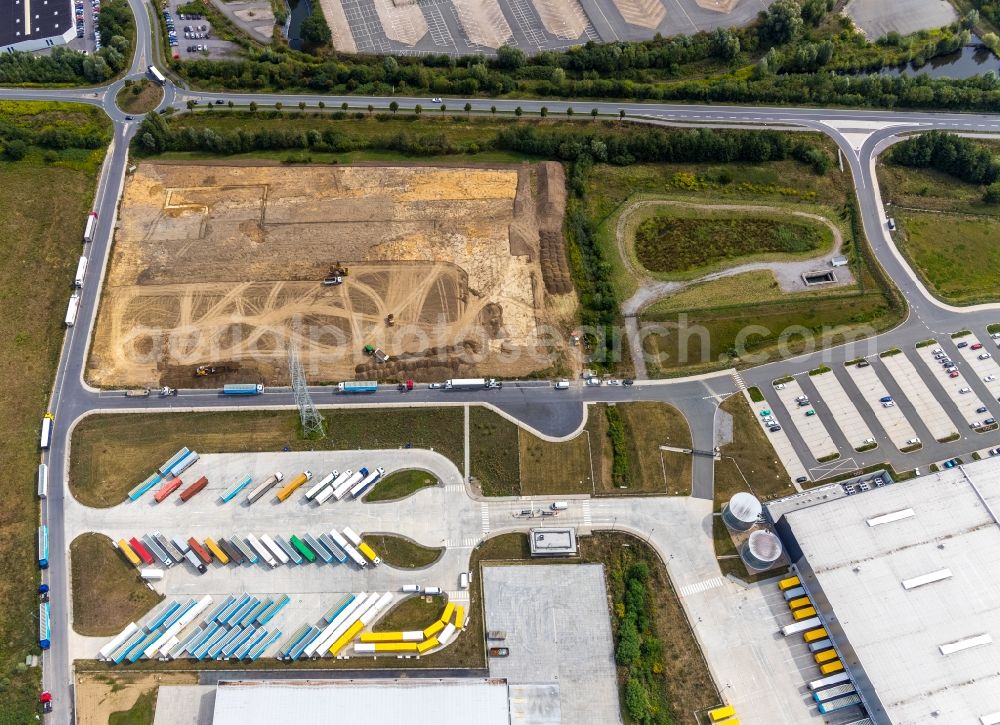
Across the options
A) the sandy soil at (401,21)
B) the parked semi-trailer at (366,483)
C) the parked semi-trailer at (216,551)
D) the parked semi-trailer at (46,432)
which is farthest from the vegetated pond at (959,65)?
the parked semi-trailer at (46,432)

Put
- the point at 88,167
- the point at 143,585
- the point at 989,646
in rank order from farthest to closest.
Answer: the point at 88,167
the point at 143,585
the point at 989,646

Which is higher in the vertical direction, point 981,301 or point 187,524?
point 981,301

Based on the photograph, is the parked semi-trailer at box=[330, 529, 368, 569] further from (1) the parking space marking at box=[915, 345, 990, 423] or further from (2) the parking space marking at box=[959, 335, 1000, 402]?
(2) the parking space marking at box=[959, 335, 1000, 402]

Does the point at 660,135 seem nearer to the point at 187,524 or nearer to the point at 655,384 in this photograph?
the point at 655,384

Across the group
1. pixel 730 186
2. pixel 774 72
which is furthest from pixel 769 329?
pixel 774 72

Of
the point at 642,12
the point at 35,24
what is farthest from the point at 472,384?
the point at 35,24

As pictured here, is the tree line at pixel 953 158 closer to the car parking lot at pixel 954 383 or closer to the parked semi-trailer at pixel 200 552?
the car parking lot at pixel 954 383
